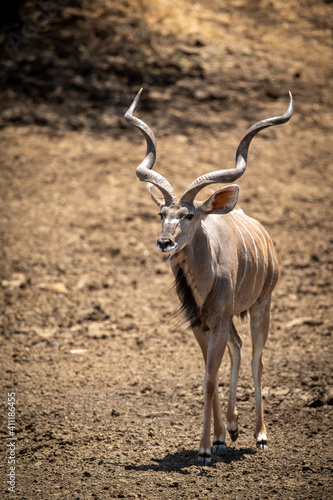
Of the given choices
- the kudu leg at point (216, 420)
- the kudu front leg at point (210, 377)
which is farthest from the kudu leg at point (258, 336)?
the kudu front leg at point (210, 377)

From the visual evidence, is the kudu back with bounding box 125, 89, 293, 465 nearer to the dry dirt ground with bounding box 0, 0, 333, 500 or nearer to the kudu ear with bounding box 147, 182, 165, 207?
the kudu ear with bounding box 147, 182, 165, 207

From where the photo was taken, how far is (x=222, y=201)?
163 inches

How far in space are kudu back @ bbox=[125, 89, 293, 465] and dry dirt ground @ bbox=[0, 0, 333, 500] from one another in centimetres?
41

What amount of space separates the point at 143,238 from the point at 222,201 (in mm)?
4405

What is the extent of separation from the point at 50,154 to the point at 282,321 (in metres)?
5.03

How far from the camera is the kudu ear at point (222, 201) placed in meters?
4.06

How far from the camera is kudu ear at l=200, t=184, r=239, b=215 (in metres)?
4.06

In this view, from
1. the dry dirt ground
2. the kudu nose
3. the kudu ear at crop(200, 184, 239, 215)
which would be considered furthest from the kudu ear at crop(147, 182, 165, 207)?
the dry dirt ground

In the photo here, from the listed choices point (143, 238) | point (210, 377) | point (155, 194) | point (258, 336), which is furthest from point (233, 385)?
point (143, 238)

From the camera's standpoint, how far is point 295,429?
467 centimetres

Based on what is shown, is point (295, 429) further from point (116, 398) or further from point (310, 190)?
point (310, 190)

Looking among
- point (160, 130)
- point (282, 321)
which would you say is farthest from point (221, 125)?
point (282, 321)

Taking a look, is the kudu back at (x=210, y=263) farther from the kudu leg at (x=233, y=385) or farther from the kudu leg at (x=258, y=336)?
the kudu leg at (x=258, y=336)

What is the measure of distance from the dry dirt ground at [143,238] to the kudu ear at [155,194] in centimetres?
184
